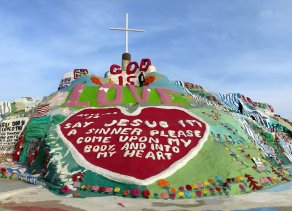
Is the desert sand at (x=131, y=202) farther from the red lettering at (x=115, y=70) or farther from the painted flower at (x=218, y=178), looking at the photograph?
the red lettering at (x=115, y=70)

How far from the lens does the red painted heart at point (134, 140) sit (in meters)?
16.4

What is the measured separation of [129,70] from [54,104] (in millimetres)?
8154

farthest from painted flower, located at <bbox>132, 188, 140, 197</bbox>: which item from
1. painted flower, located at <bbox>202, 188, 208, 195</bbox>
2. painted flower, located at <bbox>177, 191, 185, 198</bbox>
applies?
painted flower, located at <bbox>202, 188, 208, 195</bbox>

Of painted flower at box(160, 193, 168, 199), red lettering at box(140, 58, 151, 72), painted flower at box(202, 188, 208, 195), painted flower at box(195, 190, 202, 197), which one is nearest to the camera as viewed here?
painted flower at box(160, 193, 168, 199)

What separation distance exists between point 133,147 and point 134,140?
0.68 meters

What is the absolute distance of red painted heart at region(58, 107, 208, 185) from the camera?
16359 millimetres

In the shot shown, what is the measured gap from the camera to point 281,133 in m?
34.7

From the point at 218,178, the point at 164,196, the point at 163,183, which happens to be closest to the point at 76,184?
Answer: the point at 163,183

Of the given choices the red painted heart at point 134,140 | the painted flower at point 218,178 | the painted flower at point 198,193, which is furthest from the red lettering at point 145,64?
the painted flower at point 198,193

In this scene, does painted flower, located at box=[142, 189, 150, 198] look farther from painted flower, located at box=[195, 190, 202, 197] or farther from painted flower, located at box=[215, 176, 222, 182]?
painted flower, located at box=[215, 176, 222, 182]

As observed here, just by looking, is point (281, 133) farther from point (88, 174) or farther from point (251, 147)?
point (88, 174)

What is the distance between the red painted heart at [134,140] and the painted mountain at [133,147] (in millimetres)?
48

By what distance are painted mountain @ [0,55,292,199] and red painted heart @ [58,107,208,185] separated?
5cm

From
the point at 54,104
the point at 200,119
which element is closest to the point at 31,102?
the point at 54,104
